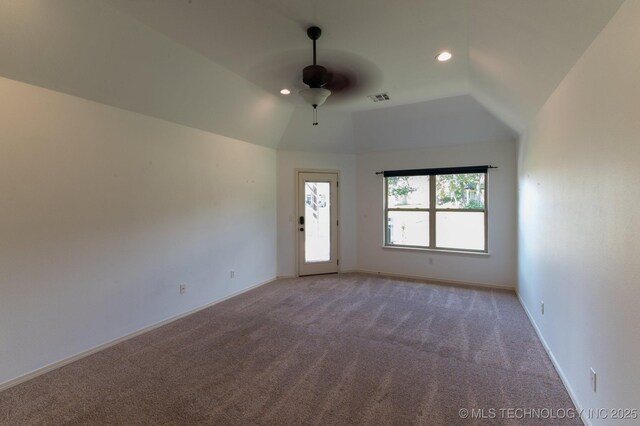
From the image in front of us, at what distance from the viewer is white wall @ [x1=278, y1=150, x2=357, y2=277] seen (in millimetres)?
5598

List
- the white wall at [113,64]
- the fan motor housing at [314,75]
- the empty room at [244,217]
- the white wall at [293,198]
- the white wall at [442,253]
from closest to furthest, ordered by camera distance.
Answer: the empty room at [244,217] → the white wall at [113,64] → the fan motor housing at [314,75] → the white wall at [442,253] → the white wall at [293,198]

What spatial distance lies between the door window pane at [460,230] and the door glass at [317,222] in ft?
6.96

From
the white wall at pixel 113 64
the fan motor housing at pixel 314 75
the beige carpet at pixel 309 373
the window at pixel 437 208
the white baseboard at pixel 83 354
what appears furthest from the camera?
the window at pixel 437 208

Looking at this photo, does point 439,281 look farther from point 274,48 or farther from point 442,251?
point 274,48

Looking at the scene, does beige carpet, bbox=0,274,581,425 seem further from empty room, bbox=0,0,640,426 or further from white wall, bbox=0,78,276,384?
white wall, bbox=0,78,276,384

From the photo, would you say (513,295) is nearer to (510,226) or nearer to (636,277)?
(510,226)

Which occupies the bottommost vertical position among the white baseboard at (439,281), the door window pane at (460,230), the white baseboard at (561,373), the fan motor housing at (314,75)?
the white baseboard at (561,373)

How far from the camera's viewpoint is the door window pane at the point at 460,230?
5145 millimetres

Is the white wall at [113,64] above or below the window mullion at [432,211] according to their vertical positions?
above

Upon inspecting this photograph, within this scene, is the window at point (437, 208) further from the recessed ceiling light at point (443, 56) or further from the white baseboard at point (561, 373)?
the recessed ceiling light at point (443, 56)

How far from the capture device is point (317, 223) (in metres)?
5.82

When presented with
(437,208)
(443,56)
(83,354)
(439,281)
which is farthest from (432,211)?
(83,354)

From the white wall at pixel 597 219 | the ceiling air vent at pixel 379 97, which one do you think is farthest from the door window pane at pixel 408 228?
the white wall at pixel 597 219

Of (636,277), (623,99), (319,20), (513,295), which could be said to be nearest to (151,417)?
(636,277)
